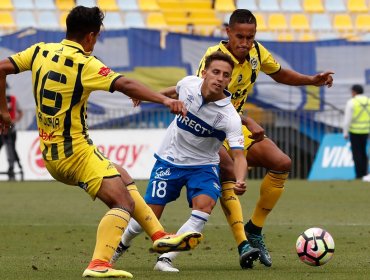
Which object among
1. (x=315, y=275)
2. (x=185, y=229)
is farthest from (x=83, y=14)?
(x=315, y=275)

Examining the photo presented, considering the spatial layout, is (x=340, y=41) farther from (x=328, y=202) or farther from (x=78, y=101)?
(x=78, y=101)

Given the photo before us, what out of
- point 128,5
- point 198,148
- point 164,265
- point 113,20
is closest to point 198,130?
point 198,148

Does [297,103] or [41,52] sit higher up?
[41,52]

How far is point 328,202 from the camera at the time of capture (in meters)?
17.5

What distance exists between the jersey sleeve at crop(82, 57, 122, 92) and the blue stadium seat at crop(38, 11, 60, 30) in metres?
19.0

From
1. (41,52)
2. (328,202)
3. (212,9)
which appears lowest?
(328,202)

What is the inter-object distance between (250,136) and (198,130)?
0.78 m

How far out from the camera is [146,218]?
8.54 meters

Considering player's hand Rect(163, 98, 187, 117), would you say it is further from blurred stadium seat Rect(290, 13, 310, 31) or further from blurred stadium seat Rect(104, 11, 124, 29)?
blurred stadium seat Rect(290, 13, 310, 31)

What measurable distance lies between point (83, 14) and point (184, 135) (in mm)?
1606

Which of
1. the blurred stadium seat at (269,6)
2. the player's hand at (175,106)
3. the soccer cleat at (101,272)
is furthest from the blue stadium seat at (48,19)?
the player's hand at (175,106)

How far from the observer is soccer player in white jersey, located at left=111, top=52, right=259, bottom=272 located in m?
8.83

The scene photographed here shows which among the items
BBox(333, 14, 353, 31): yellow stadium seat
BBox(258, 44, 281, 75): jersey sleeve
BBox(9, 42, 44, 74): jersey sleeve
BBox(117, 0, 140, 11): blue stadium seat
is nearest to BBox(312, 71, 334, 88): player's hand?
BBox(258, 44, 281, 75): jersey sleeve

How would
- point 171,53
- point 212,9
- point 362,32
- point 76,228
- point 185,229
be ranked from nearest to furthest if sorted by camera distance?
1. point 185,229
2. point 76,228
3. point 171,53
4. point 362,32
5. point 212,9
